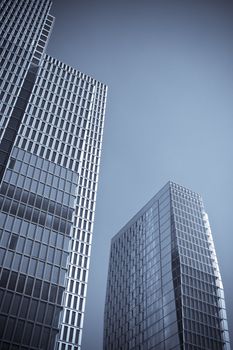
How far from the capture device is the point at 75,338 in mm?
66000

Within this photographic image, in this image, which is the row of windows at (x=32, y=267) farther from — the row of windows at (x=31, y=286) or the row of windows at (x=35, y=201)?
the row of windows at (x=35, y=201)

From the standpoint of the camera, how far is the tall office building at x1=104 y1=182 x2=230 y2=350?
282ft

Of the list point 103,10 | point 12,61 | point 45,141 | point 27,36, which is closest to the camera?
point 45,141

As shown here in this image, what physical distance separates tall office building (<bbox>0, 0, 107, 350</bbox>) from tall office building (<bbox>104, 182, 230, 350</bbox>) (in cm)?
2612

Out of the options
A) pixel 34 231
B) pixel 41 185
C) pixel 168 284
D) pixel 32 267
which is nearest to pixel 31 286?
pixel 32 267

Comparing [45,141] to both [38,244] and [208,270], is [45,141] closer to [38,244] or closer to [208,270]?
[38,244]

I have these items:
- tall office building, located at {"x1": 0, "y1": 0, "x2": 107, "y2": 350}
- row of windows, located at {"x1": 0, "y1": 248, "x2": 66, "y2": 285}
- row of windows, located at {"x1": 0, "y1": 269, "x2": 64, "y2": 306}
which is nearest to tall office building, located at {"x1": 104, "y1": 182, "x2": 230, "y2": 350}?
tall office building, located at {"x1": 0, "y1": 0, "x2": 107, "y2": 350}

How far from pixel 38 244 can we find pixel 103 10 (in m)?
161

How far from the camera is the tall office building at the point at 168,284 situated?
85812 mm

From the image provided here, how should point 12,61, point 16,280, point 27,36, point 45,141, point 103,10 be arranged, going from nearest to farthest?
point 16,280 → point 45,141 → point 12,61 → point 27,36 → point 103,10

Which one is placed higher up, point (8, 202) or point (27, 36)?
point (27, 36)

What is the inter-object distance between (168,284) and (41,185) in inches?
1726

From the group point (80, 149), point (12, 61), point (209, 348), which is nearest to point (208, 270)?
point (209, 348)

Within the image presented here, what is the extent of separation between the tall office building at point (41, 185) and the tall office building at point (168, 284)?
26118 mm
